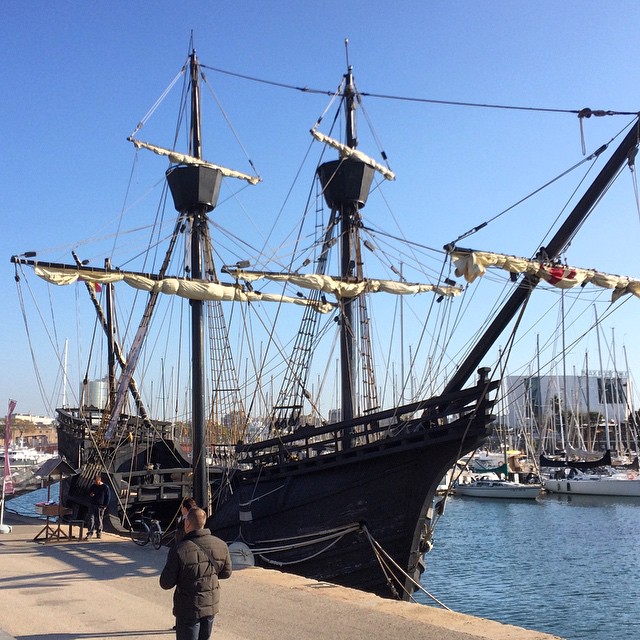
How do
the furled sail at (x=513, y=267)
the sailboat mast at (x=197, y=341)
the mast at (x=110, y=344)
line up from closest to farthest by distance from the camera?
the furled sail at (x=513, y=267) → the sailboat mast at (x=197, y=341) → the mast at (x=110, y=344)

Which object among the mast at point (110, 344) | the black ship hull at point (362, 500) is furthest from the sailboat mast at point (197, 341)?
the mast at point (110, 344)

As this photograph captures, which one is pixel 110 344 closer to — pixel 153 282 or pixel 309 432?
pixel 153 282

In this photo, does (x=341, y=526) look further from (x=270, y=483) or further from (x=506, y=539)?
(x=506, y=539)

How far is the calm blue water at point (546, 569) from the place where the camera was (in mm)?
17469

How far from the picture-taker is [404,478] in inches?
536

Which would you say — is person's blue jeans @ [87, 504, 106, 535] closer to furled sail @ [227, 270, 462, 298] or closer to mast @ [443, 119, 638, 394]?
mast @ [443, 119, 638, 394]

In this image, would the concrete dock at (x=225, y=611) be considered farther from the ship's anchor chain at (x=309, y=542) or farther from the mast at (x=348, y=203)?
the mast at (x=348, y=203)

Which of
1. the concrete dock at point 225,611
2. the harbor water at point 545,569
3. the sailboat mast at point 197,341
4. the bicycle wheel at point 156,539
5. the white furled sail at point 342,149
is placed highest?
the white furled sail at point 342,149

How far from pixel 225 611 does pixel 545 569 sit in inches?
722

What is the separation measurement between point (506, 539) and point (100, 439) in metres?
18.9

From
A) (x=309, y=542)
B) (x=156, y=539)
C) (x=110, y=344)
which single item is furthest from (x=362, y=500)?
(x=110, y=344)

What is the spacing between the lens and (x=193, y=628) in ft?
18.7

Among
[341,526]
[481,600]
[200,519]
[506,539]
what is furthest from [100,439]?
[506,539]

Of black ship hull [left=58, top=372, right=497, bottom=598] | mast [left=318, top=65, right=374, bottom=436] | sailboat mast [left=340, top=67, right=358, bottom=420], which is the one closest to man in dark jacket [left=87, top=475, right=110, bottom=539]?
black ship hull [left=58, top=372, right=497, bottom=598]
